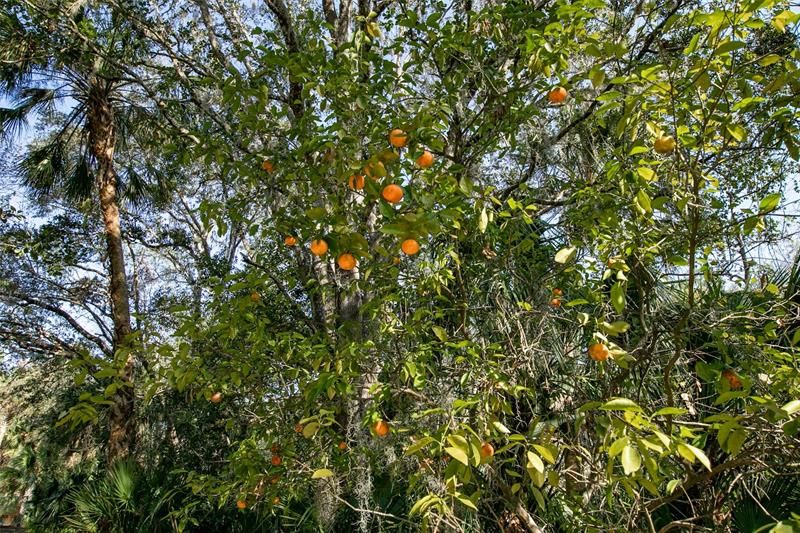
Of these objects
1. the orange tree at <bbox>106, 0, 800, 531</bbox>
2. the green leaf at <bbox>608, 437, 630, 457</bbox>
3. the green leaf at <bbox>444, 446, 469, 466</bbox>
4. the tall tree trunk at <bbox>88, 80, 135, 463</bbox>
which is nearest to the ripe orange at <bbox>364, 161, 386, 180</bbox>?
the orange tree at <bbox>106, 0, 800, 531</bbox>

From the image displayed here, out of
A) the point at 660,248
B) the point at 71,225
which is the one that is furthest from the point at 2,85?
the point at 660,248

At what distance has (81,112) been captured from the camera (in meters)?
7.77

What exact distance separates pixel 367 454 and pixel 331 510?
84 cm

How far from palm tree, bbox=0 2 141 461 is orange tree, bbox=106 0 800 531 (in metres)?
3.32

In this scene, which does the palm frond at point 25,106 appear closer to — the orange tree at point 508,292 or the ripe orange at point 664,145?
the orange tree at point 508,292

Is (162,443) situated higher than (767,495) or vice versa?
(162,443)

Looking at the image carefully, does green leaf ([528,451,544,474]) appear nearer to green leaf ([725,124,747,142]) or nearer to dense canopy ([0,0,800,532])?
dense canopy ([0,0,800,532])

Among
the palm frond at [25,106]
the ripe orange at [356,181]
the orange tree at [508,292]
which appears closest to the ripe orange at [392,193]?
the orange tree at [508,292]

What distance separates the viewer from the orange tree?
1.62 meters

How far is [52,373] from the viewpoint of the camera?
9102 mm

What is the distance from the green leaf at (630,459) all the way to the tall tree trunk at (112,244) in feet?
19.7

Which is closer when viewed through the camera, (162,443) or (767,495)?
(767,495)

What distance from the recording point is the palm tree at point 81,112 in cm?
527

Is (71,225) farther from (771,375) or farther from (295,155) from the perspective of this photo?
(771,375)
